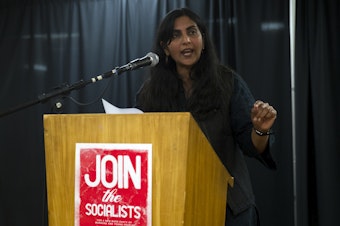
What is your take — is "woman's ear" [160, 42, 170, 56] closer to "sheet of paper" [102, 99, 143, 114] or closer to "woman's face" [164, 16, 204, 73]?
"woman's face" [164, 16, 204, 73]

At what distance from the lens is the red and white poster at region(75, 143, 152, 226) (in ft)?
2.75

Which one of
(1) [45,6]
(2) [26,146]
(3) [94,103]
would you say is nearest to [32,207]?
(2) [26,146]

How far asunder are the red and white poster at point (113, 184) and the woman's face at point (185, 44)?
65 centimetres

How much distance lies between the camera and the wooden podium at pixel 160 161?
0.81m

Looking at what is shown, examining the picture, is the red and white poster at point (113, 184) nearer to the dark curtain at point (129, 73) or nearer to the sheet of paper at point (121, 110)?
the sheet of paper at point (121, 110)

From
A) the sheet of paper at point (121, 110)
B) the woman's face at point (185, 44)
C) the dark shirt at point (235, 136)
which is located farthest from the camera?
the woman's face at point (185, 44)

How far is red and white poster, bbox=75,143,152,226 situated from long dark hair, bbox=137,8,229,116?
0.51m

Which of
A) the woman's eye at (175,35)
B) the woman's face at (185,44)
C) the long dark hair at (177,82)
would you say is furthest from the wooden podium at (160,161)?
the woman's eye at (175,35)

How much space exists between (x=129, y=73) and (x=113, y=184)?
88.5 inches

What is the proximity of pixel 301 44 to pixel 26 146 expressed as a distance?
2.34m

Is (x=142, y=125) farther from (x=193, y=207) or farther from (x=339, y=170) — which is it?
(x=339, y=170)

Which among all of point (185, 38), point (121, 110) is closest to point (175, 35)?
point (185, 38)

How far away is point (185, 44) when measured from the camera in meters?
1.43

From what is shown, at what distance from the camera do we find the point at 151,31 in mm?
3045
